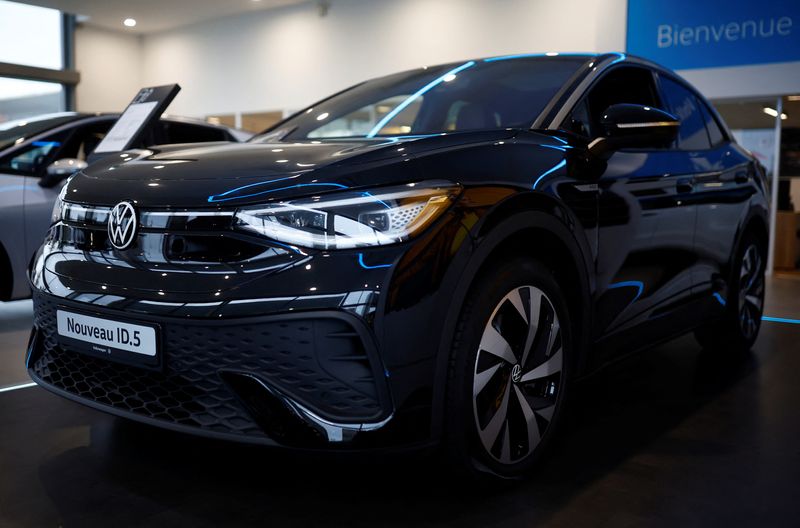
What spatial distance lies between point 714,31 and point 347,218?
804 centimetres

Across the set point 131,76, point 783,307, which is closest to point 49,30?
point 131,76

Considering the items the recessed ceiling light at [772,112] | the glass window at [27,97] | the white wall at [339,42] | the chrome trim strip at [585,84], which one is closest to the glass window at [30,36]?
the glass window at [27,97]

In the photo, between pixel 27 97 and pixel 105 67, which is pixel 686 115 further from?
pixel 105 67

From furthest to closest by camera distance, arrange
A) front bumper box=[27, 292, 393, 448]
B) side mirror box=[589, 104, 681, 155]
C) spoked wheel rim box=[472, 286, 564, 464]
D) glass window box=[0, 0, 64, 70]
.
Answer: glass window box=[0, 0, 64, 70], side mirror box=[589, 104, 681, 155], spoked wheel rim box=[472, 286, 564, 464], front bumper box=[27, 292, 393, 448]

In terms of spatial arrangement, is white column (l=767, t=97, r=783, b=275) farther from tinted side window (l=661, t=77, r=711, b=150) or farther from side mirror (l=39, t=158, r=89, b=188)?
side mirror (l=39, t=158, r=89, b=188)

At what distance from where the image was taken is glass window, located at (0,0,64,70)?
12680mm

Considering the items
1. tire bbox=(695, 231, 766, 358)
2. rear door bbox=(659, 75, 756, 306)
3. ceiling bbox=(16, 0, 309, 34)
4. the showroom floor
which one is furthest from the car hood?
ceiling bbox=(16, 0, 309, 34)

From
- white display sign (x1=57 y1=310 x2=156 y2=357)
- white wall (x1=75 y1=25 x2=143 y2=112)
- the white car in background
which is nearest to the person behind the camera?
white display sign (x1=57 y1=310 x2=156 y2=357)

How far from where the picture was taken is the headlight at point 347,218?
5.13 ft

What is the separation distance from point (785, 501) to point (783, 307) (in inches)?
155

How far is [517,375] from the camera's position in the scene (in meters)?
1.89

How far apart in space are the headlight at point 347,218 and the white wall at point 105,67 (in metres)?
13.6

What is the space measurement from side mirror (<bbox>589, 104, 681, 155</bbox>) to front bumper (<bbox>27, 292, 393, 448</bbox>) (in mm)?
1031

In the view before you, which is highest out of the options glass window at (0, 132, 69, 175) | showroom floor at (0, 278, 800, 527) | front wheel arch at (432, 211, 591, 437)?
glass window at (0, 132, 69, 175)
